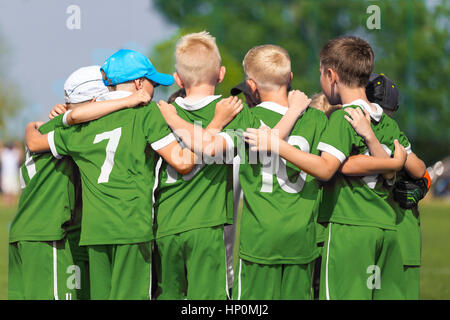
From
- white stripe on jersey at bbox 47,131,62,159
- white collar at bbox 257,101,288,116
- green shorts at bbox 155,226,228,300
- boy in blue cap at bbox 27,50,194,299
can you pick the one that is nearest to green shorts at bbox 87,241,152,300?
boy in blue cap at bbox 27,50,194,299

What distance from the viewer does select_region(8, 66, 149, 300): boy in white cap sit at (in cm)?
423

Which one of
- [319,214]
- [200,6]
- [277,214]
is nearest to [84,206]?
[277,214]

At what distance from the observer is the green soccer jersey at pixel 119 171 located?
3.88 metres

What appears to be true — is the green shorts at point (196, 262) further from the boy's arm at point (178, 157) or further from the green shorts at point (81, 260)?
the green shorts at point (81, 260)

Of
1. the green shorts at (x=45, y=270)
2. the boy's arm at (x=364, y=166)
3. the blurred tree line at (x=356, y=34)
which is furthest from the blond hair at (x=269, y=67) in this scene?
the blurred tree line at (x=356, y=34)

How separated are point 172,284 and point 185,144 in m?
0.85

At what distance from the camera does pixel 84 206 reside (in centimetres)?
399

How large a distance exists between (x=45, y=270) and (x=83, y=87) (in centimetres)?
121

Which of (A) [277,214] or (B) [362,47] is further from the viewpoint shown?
(B) [362,47]

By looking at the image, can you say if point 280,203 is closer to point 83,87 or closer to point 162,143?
point 162,143

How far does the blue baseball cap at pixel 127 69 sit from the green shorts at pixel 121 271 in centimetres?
104

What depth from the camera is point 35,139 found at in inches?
165

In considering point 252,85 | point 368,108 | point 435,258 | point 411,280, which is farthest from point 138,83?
point 435,258

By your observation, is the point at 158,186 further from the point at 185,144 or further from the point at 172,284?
→ the point at 172,284
